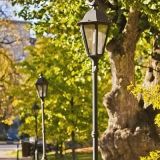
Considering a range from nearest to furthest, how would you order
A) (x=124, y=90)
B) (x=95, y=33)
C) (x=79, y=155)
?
1. (x=95, y=33)
2. (x=124, y=90)
3. (x=79, y=155)

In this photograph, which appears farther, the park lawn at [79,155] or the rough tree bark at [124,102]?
the park lawn at [79,155]

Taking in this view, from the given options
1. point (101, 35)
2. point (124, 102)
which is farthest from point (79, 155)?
Answer: point (101, 35)

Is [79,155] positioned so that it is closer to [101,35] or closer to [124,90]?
[124,90]

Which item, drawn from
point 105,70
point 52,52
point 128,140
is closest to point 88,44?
point 128,140

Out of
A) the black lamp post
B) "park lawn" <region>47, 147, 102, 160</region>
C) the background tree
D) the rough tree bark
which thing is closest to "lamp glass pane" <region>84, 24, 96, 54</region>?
the black lamp post

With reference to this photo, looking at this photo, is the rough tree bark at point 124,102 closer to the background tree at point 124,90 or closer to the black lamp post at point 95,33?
the background tree at point 124,90

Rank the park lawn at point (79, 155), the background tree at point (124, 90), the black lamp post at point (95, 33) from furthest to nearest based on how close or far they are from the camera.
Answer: the park lawn at point (79, 155)
the background tree at point (124, 90)
the black lamp post at point (95, 33)

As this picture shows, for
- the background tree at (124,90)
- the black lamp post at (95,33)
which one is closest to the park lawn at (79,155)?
the background tree at (124,90)

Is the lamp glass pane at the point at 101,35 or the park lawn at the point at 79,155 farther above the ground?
the lamp glass pane at the point at 101,35

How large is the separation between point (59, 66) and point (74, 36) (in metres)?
7.92

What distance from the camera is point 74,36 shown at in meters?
16.4

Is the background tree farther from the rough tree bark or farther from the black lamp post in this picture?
the black lamp post

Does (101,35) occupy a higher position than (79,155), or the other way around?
(101,35)

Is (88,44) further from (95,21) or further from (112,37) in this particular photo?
(112,37)
